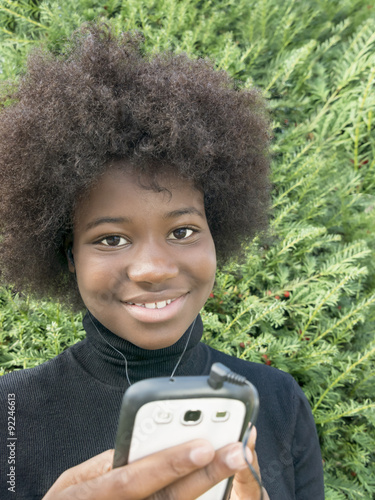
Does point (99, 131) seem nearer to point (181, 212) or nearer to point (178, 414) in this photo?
point (181, 212)

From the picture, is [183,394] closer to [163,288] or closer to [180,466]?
[180,466]

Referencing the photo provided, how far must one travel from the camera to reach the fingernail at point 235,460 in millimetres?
731

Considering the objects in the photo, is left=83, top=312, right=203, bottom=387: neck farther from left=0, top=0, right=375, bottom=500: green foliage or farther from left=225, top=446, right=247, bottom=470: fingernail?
left=225, top=446, right=247, bottom=470: fingernail

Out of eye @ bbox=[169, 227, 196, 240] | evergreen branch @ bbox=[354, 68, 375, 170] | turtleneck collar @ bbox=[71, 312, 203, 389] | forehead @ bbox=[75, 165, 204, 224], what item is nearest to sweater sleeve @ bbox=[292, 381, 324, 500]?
turtleneck collar @ bbox=[71, 312, 203, 389]

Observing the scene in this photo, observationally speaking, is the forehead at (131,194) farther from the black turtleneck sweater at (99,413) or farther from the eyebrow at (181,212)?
the black turtleneck sweater at (99,413)

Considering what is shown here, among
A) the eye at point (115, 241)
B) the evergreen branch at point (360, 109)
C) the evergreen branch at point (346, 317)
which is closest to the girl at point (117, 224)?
the eye at point (115, 241)

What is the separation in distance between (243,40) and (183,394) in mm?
2262

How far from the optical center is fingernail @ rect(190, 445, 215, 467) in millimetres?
712

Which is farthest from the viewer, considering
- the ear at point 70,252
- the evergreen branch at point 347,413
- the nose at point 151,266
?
the evergreen branch at point 347,413

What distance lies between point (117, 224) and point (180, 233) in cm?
17

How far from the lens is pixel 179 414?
2.43ft

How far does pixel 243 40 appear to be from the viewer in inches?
97.5

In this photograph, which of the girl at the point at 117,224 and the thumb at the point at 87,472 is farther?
the girl at the point at 117,224

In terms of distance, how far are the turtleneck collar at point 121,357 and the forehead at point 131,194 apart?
332 millimetres
